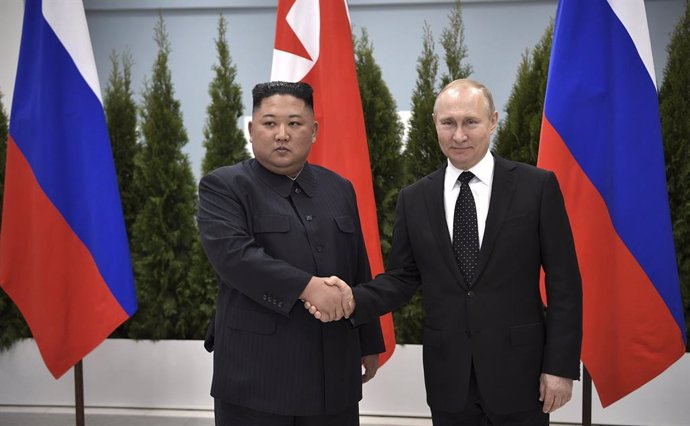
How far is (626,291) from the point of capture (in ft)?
9.00

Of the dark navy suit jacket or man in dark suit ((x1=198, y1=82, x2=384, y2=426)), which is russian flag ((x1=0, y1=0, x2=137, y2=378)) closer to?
man in dark suit ((x1=198, y1=82, x2=384, y2=426))

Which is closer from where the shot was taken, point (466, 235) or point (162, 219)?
point (466, 235)

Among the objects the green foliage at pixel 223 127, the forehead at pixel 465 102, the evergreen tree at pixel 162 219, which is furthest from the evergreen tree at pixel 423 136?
the forehead at pixel 465 102

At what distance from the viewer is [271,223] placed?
6.50ft

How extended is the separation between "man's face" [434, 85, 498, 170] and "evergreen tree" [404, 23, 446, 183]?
199cm

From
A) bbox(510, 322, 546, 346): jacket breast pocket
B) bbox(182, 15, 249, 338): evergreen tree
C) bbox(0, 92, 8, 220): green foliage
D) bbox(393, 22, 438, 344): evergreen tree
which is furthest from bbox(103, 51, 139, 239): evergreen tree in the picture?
bbox(510, 322, 546, 346): jacket breast pocket

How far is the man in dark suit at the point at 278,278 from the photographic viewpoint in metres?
1.90

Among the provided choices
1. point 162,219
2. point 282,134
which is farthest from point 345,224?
point 162,219

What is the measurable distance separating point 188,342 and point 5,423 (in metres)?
1.06

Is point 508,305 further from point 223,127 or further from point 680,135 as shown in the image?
point 223,127

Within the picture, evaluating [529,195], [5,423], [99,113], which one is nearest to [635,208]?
[529,195]

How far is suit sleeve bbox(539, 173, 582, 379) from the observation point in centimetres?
194

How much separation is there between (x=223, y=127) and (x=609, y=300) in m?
2.40

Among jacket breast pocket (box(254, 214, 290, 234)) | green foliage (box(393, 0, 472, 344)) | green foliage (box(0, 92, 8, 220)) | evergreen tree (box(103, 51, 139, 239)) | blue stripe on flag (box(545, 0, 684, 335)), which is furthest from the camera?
evergreen tree (box(103, 51, 139, 239))
